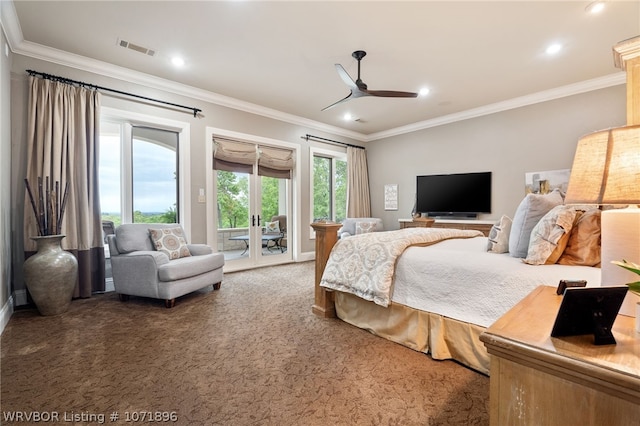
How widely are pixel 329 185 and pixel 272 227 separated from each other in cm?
174

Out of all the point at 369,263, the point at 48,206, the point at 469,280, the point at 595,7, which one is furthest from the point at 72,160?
the point at 595,7

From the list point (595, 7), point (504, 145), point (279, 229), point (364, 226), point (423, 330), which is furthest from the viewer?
point (364, 226)

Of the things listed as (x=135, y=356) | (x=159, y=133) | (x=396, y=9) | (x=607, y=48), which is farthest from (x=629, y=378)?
(x=159, y=133)

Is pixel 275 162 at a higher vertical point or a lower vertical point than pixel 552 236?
higher

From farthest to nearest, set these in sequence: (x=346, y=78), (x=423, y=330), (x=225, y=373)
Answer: (x=346, y=78) → (x=423, y=330) → (x=225, y=373)

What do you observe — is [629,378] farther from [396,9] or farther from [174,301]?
[174,301]

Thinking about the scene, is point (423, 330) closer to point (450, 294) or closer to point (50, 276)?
point (450, 294)

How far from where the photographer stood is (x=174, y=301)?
3125 mm

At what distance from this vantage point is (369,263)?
232cm

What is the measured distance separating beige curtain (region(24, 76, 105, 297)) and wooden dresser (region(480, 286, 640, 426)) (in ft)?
13.1

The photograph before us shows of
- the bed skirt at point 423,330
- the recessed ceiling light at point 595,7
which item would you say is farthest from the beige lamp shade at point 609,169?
the recessed ceiling light at point 595,7

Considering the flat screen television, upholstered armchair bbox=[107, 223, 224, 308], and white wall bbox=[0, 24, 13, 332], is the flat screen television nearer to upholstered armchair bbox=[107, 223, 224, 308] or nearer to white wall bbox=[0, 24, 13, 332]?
upholstered armchair bbox=[107, 223, 224, 308]

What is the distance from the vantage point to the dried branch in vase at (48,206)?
2.87m

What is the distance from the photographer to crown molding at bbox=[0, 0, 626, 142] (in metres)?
2.88
